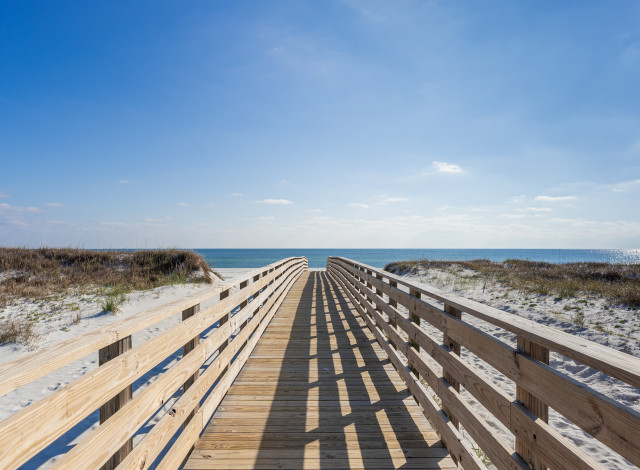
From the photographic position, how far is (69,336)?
7.50m

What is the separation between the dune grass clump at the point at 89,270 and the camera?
1159 centimetres

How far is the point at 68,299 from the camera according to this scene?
10.3m

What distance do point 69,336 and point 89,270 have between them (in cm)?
787

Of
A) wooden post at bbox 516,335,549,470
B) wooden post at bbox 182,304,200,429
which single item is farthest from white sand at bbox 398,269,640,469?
wooden post at bbox 182,304,200,429

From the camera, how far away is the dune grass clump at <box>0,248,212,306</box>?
11594 millimetres

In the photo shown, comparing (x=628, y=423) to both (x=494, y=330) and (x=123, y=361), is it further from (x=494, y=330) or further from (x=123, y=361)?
(x=494, y=330)

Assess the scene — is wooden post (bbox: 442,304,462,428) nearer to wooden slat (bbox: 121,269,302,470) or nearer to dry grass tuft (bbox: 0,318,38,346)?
wooden slat (bbox: 121,269,302,470)

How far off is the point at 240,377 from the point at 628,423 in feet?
12.7

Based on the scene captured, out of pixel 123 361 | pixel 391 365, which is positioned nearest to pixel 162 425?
pixel 123 361

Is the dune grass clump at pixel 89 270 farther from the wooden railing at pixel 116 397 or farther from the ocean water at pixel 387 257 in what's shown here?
the wooden railing at pixel 116 397

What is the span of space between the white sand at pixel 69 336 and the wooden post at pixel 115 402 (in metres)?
1.47

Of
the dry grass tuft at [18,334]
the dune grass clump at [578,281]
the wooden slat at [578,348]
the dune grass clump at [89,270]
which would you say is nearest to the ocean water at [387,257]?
the dune grass clump at [89,270]

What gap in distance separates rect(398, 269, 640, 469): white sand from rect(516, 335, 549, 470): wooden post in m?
3.08

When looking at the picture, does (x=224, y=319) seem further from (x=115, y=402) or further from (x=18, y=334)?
(x=18, y=334)
